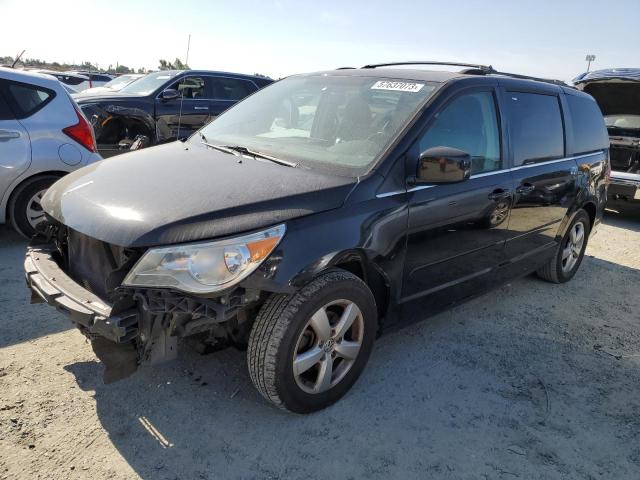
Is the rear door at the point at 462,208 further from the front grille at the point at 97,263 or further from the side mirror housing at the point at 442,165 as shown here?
the front grille at the point at 97,263

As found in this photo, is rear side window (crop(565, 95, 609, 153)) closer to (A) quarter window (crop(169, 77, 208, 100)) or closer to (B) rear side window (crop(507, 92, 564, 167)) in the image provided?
(B) rear side window (crop(507, 92, 564, 167))

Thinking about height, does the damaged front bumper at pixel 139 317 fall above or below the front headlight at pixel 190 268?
below

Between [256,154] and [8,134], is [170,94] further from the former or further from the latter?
[256,154]

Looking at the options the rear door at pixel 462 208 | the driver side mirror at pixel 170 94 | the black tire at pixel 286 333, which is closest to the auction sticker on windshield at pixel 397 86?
the rear door at pixel 462 208

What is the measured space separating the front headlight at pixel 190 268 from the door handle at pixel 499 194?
1.93m

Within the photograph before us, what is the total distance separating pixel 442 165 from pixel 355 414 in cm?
142

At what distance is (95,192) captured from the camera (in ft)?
8.68

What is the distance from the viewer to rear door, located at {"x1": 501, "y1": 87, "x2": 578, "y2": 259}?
146 inches

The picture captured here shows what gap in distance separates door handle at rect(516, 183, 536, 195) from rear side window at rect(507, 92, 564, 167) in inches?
6.4

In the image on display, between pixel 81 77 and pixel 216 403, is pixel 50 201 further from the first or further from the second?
pixel 81 77

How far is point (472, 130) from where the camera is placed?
3.35 m

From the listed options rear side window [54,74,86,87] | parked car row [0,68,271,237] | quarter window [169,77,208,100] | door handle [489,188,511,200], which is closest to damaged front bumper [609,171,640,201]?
door handle [489,188,511,200]

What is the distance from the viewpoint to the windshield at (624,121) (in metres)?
8.93

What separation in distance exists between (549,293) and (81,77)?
18.6 meters
